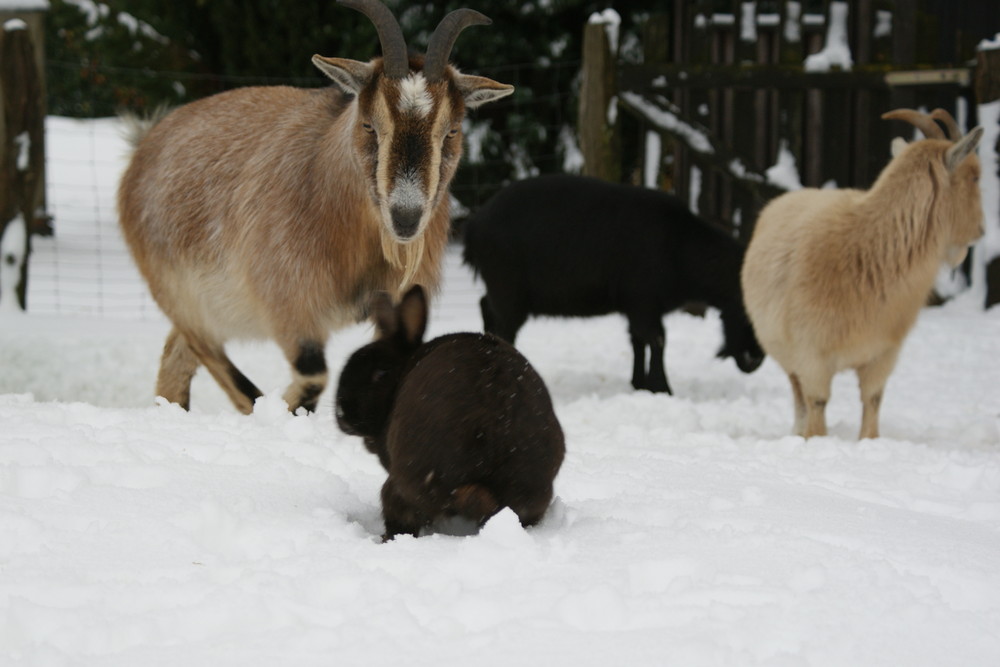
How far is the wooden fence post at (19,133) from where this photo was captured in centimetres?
823

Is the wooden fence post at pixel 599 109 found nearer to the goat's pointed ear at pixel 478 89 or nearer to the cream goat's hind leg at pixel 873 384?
the cream goat's hind leg at pixel 873 384

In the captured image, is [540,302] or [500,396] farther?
[540,302]

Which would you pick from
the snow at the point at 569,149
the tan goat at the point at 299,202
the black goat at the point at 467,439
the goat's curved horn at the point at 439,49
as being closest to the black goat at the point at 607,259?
the tan goat at the point at 299,202

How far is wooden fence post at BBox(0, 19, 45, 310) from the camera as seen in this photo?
8.23 metres

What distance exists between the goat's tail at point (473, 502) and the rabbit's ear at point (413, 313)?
0.59m

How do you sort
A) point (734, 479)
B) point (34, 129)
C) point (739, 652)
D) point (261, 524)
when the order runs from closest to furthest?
point (739, 652) < point (261, 524) < point (734, 479) < point (34, 129)

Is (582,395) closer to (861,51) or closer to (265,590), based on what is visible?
(861,51)

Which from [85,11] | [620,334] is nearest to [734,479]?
[620,334]

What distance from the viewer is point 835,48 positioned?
9.48 metres

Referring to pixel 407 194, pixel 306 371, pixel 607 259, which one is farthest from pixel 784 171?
pixel 407 194

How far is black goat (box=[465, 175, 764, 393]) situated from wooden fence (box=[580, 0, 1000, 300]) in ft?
6.12

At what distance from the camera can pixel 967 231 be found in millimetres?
5719

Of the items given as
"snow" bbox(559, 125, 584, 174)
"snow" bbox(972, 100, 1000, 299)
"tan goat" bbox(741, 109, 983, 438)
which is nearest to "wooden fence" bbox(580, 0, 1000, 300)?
"snow" bbox(972, 100, 1000, 299)

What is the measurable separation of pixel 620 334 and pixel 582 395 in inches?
90.2
